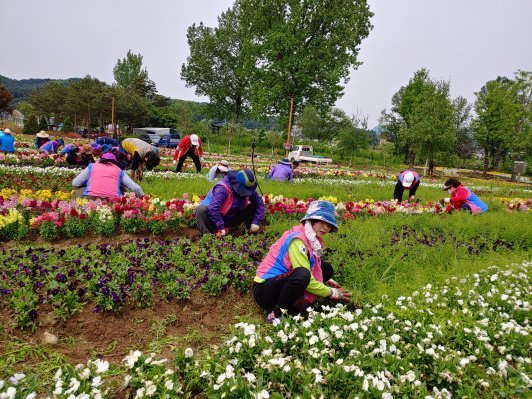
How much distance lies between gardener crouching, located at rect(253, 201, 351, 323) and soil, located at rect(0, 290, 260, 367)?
0.43 m

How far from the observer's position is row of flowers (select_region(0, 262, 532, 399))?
2.16m

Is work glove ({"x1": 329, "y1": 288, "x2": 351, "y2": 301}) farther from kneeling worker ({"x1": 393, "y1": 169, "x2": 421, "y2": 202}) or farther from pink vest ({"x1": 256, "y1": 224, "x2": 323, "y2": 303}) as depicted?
kneeling worker ({"x1": 393, "y1": 169, "x2": 421, "y2": 202})

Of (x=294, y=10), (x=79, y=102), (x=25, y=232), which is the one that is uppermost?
(x=294, y=10)

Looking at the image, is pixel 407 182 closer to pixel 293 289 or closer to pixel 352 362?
pixel 293 289

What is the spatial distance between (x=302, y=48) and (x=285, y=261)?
30.7 meters

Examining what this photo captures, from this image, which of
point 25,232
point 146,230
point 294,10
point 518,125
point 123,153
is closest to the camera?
point 25,232

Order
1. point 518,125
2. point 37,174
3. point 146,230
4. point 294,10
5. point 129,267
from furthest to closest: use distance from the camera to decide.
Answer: point 518,125 < point 294,10 < point 37,174 < point 146,230 < point 129,267

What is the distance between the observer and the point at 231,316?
139 inches

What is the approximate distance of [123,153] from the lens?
1038 cm

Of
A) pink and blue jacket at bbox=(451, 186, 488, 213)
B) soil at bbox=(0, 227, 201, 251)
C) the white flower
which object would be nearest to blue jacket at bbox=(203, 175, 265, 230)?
soil at bbox=(0, 227, 201, 251)

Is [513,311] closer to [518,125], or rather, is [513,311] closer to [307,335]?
[307,335]

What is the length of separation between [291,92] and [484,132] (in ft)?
63.9

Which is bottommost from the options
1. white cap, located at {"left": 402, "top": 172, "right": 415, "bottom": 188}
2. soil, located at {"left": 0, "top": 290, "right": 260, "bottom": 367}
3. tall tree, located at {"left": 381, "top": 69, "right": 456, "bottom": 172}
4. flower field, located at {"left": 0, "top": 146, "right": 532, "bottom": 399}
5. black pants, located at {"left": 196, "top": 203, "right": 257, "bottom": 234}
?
soil, located at {"left": 0, "top": 290, "right": 260, "bottom": 367}

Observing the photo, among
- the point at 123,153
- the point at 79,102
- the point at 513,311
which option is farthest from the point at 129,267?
the point at 79,102
